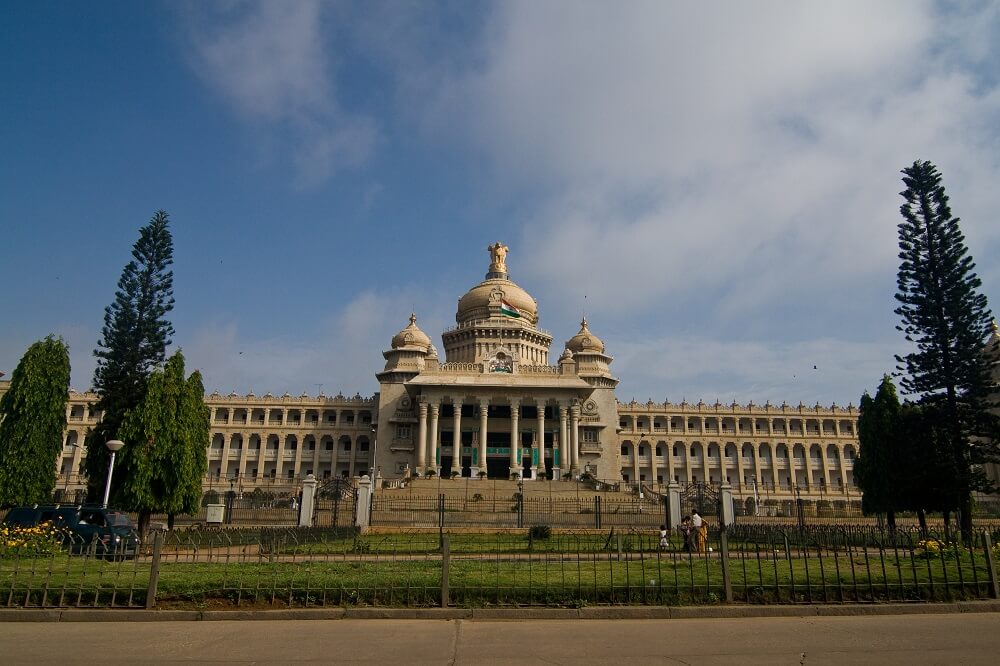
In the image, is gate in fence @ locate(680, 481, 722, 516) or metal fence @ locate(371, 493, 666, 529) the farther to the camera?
gate in fence @ locate(680, 481, 722, 516)

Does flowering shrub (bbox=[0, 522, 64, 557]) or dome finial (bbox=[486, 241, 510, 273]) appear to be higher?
dome finial (bbox=[486, 241, 510, 273])

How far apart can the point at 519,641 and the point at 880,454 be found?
29.1 meters

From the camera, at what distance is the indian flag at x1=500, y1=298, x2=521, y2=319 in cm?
5942

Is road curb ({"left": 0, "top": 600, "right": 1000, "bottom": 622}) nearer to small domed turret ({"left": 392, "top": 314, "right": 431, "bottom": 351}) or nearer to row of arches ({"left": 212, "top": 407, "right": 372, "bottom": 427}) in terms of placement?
small domed turret ({"left": 392, "top": 314, "right": 431, "bottom": 351})

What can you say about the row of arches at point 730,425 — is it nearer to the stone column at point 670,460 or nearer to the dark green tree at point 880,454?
the stone column at point 670,460

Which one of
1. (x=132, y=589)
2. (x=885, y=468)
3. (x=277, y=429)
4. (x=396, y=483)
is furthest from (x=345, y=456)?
(x=132, y=589)

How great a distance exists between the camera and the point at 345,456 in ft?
202

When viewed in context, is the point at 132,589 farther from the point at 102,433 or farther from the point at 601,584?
the point at 102,433

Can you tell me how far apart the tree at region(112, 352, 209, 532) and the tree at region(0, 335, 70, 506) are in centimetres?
342

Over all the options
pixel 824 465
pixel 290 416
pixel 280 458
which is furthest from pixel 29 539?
pixel 824 465

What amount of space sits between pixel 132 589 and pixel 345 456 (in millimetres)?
53663

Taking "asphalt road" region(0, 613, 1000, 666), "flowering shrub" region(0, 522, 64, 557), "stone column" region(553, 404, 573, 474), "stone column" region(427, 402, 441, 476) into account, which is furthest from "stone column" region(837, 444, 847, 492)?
"flowering shrub" region(0, 522, 64, 557)

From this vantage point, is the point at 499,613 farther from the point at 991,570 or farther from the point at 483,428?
the point at 483,428

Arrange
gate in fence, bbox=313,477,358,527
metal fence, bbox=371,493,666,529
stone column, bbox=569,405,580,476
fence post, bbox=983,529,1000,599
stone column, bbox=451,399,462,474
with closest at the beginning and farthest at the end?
fence post, bbox=983,529,1000,599, metal fence, bbox=371,493,666,529, gate in fence, bbox=313,477,358,527, stone column, bbox=569,405,580,476, stone column, bbox=451,399,462,474
